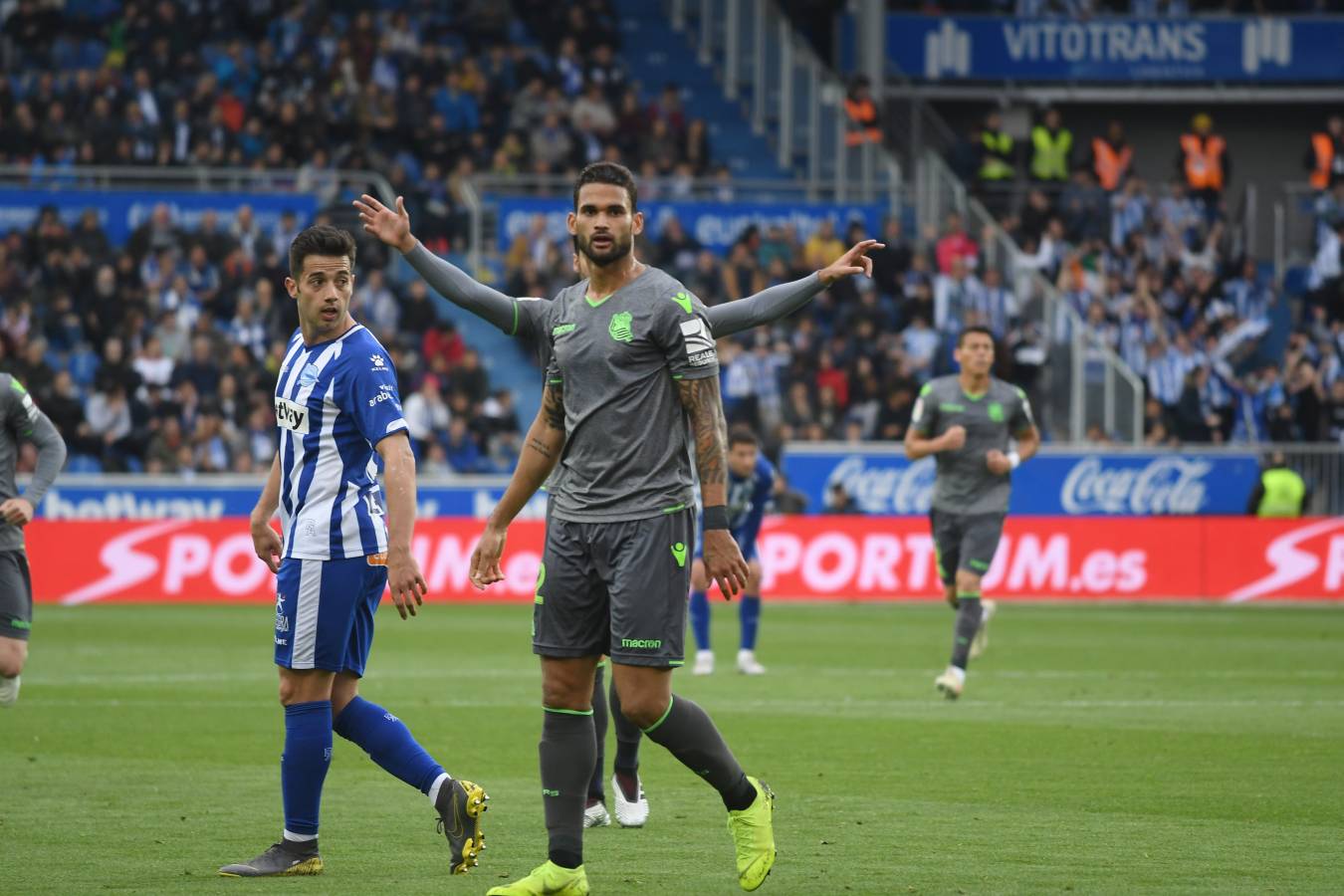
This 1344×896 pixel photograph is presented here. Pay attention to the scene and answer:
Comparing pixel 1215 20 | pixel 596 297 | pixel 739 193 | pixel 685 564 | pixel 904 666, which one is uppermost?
pixel 1215 20

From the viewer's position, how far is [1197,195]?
36.9 metres

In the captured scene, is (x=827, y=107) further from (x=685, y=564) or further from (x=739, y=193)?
(x=685, y=564)

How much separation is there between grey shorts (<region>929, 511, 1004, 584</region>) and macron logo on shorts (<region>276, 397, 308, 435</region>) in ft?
27.4

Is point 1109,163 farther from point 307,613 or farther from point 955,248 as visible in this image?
point 307,613

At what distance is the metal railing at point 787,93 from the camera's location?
35.8 meters

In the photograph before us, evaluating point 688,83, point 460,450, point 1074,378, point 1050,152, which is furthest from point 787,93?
point 460,450

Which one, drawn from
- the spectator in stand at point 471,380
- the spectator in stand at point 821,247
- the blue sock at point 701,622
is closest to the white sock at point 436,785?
the blue sock at point 701,622

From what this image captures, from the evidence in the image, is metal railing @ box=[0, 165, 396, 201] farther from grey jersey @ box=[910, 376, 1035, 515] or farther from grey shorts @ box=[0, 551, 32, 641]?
grey shorts @ box=[0, 551, 32, 641]

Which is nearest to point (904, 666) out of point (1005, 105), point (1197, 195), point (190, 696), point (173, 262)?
point (190, 696)

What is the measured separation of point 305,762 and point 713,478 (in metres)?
1.90

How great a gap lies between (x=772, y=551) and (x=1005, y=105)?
1709 cm

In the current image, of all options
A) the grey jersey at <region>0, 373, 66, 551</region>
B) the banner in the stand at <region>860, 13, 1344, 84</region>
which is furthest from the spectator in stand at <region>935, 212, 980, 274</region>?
the grey jersey at <region>0, 373, 66, 551</region>

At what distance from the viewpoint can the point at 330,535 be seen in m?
7.83

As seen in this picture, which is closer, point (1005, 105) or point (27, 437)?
point (27, 437)
